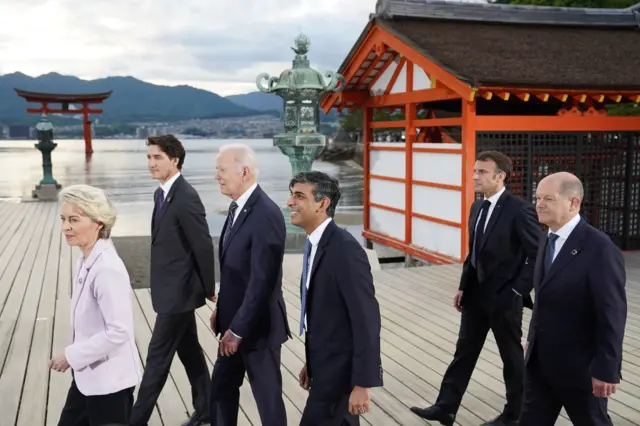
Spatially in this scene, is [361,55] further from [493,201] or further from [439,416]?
[439,416]

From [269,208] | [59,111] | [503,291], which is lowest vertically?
[503,291]

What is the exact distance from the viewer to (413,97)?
36.7 ft

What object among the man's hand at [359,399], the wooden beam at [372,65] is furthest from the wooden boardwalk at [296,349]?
the wooden beam at [372,65]

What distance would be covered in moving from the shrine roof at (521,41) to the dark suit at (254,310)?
6066 mm

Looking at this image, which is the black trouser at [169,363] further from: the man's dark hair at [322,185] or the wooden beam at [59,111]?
the wooden beam at [59,111]

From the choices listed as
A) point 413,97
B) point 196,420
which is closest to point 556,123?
point 413,97

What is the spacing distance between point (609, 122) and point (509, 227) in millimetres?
7373

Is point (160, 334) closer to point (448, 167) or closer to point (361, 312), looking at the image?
point (361, 312)

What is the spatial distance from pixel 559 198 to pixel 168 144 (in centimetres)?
238

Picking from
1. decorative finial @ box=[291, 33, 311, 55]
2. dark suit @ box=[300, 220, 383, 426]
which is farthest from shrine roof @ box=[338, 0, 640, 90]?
dark suit @ box=[300, 220, 383, 426]

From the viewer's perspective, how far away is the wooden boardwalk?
450cm

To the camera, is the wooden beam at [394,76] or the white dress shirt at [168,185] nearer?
the white dress shirt at [168,185]

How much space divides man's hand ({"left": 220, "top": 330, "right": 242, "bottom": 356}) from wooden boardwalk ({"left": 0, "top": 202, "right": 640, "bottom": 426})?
3.60ft

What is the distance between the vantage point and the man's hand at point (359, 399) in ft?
9.34
